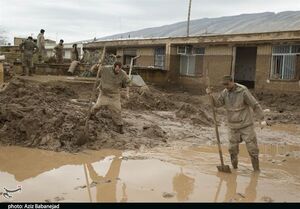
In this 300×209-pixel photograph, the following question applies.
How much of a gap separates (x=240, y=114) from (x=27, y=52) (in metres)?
13.2

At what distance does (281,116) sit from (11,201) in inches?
486

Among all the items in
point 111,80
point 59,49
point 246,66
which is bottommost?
point 111,80

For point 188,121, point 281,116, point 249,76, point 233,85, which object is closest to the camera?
point 233,85

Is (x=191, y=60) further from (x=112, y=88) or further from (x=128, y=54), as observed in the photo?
(x=112, y=88)

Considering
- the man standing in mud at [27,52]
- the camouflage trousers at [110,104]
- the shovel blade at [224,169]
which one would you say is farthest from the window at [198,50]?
the shovel blade at [224,169]

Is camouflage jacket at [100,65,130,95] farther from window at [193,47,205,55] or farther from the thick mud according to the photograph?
window at [193,47,205,55]

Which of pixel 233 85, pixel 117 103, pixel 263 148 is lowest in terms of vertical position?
pixel 263 148

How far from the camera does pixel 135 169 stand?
6.90 metres

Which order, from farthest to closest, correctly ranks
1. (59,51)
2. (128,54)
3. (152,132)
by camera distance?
(128,54) → (59,51) → (152,132)

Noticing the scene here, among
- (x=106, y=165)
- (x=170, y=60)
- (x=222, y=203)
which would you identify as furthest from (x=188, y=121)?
(x=170, y=60)

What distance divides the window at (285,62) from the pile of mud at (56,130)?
11942mm

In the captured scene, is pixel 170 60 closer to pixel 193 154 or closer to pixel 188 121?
pixel 188 121

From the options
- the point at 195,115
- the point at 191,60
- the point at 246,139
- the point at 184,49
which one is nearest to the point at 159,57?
the point at 184,49

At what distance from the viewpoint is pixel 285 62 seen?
20312mm
